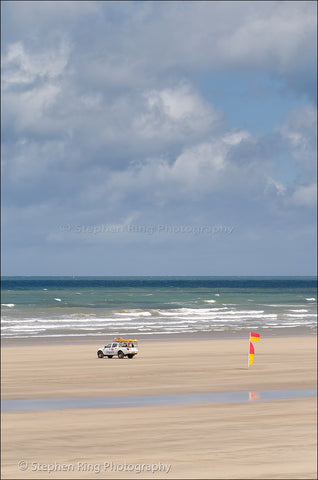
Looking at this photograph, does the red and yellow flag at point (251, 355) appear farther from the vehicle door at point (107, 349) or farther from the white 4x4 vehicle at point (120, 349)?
the vehicle door at point (107, 349)

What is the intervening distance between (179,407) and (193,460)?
8.99 metres

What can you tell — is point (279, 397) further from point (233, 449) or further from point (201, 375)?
point (201, 375)

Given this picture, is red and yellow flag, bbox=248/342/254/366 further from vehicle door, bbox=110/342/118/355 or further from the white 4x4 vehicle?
vehicle door, bbox=110/342/118/355

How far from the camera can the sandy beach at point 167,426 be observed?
55.4 ft

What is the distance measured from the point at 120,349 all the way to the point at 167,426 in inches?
741

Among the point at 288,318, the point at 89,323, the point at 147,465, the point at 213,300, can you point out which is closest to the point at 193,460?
the point at 147,465

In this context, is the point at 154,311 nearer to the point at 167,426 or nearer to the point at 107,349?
the point at 107,349

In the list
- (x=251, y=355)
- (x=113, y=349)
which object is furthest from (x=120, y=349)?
(x=251, y=355)

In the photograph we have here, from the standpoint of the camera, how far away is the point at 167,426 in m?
24.4

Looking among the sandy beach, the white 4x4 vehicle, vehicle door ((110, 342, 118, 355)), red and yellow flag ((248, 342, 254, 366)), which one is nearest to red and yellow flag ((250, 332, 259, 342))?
red and yellow flag ((248, 342, 254, 366))

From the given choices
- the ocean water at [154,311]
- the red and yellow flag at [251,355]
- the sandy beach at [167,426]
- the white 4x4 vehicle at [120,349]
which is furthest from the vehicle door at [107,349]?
the sandy beach at [167,426]

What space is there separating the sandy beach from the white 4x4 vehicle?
18.6ft

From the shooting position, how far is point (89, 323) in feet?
36.9

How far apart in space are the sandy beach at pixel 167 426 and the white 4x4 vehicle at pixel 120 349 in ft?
18.6
